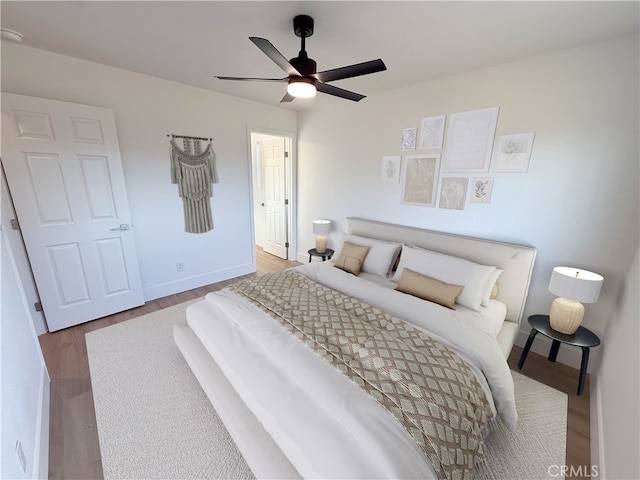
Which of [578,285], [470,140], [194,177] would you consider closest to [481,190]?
[470,140]

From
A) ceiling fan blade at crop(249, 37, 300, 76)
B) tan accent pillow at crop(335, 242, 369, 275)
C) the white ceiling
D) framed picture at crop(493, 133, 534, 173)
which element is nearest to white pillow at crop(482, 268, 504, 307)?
framed picture at crop(493, 133, 534, 173)

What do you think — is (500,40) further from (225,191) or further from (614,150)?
(225,191)

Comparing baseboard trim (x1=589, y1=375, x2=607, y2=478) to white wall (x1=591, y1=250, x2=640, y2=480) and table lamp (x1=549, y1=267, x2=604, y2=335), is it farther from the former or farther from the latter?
table lamp (x1=549, y1=267, x2=604, y2=335)

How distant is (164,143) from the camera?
2.90 meters

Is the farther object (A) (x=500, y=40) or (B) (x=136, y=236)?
(B) (x=136, y=236)

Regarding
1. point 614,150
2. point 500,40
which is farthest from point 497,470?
point 500,40

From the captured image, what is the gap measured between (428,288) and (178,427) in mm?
1987

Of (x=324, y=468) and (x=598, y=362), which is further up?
(x=324, y=468)

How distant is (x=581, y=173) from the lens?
1.97 m

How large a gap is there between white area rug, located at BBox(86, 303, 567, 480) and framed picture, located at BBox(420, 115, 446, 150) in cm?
220

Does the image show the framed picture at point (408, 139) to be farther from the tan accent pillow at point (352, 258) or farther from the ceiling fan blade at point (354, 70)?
the ceiling fan blade at point (354, 70)

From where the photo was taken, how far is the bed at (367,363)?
1.03 meters

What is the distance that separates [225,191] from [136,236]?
1160 millimetres

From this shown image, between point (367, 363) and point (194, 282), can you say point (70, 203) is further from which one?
point (367, 363)
